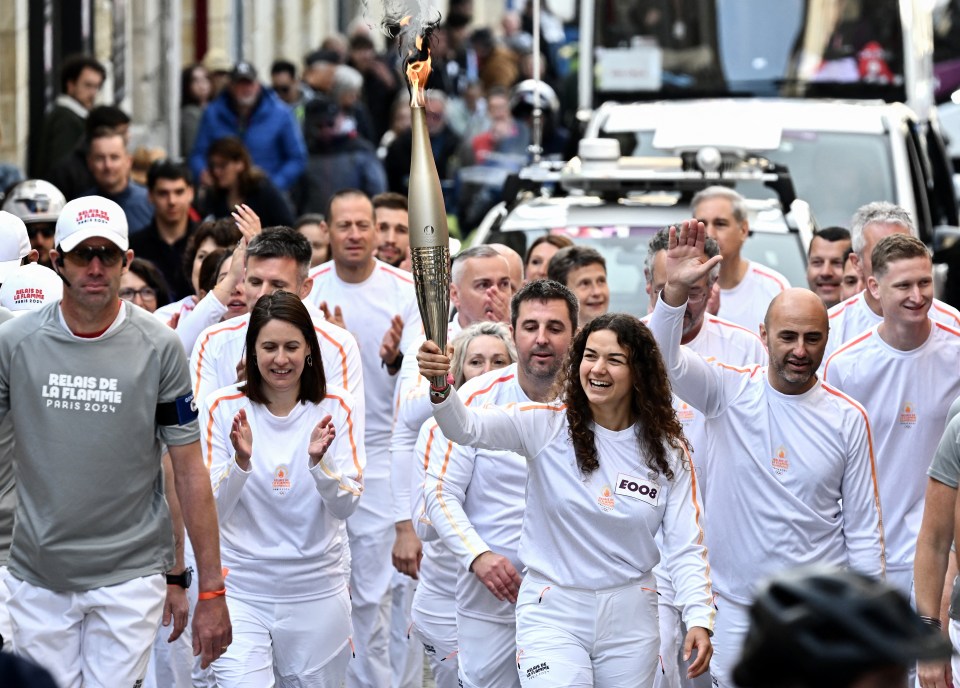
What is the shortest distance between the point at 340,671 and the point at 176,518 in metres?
0.95

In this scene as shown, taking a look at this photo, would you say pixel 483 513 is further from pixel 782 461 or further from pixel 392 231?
pixel 392 231

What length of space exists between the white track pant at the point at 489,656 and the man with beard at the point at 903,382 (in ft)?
4.69

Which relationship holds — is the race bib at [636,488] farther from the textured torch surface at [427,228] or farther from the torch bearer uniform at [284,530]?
the textured torch surface at [427,228]

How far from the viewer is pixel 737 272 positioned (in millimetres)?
8641

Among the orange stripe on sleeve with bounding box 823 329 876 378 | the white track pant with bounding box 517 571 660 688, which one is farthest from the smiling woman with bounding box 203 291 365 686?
the orange stripe on sleeve with bounding box 823 329 876 378

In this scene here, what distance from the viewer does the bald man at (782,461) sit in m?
6.54

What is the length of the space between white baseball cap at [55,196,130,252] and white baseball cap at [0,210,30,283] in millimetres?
1273

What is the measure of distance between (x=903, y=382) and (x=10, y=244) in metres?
3.27

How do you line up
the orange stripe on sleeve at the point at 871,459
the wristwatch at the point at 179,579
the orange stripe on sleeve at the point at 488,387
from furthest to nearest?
the orange stripe on sleeve at the point at 488,387 → the orange stripe on sleeve at the point at 871,459 → the wristwatch at the point at 179,579

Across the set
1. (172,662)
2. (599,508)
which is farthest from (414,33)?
(172,662)

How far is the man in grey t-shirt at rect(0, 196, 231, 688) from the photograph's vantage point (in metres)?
5.76

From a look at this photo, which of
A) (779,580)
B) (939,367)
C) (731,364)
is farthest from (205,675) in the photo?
(779,580)

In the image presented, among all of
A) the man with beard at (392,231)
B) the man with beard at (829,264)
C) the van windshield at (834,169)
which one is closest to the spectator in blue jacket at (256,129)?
the van windshield at (834,169)

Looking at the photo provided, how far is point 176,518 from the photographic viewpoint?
6520 millimetres
